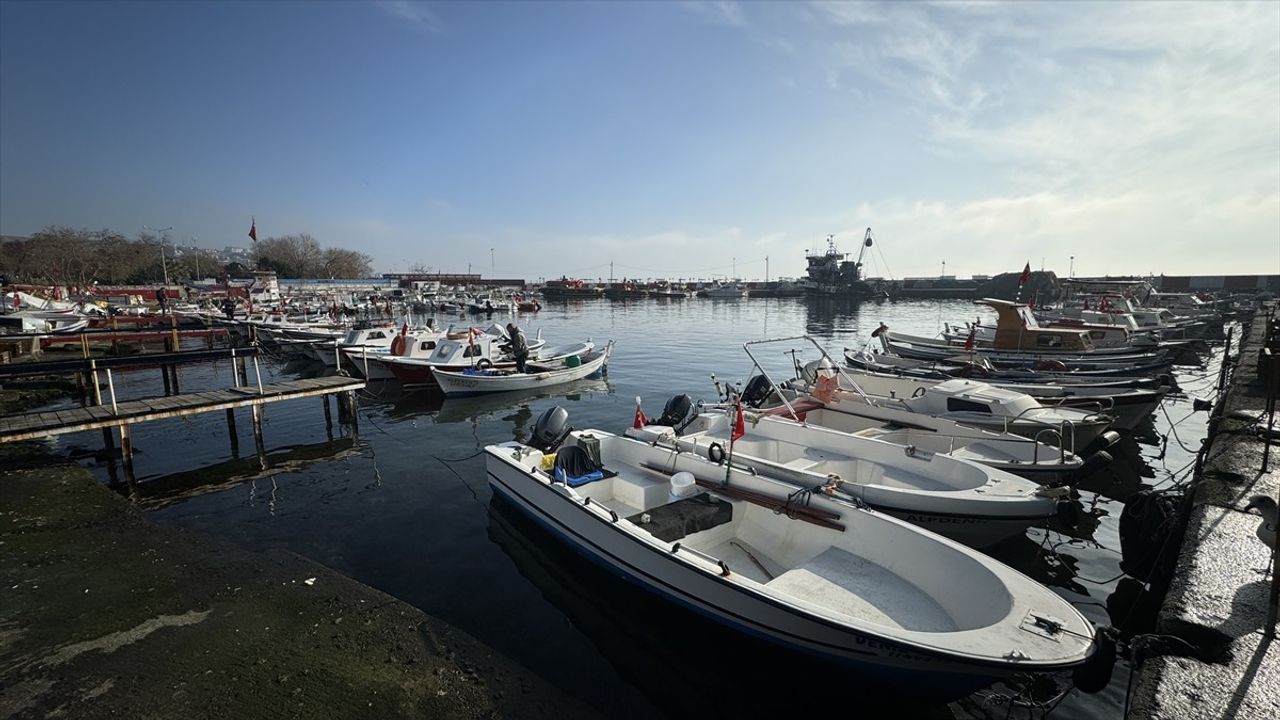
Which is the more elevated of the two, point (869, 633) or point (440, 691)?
point (869, 633)

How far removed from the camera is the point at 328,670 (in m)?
5.43

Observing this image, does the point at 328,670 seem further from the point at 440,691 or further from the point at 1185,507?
the point at 1185,507

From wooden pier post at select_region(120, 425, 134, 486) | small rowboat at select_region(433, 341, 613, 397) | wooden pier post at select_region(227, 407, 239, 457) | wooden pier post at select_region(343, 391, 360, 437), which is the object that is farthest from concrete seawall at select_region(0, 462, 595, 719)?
small rowboat at select_region(433, 341, 613, 397)

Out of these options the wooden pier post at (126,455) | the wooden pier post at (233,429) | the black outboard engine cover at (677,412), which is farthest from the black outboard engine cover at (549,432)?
the wooden pier post at (233,429)

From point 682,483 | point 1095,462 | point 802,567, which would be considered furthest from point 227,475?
point 1095,462

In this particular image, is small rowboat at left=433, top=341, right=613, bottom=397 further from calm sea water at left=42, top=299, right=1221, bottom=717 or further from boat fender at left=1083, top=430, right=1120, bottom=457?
boat fender at left=1083, top=430, right=1120, bottom=457

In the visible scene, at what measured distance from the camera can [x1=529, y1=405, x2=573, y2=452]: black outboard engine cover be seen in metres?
10.3

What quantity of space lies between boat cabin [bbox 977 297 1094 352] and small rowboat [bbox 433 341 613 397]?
699 inches

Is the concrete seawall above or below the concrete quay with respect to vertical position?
below

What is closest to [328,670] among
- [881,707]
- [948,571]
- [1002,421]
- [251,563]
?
[251,563]

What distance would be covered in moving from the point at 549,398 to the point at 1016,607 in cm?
1829

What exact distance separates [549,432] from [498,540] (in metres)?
2.21

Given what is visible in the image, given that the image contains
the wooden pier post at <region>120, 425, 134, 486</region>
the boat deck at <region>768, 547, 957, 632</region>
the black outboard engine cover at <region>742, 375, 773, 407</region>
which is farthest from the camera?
the black outboard engine cover at <region>742, 375, 773, 407</region>

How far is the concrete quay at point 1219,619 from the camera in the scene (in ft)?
12.8
